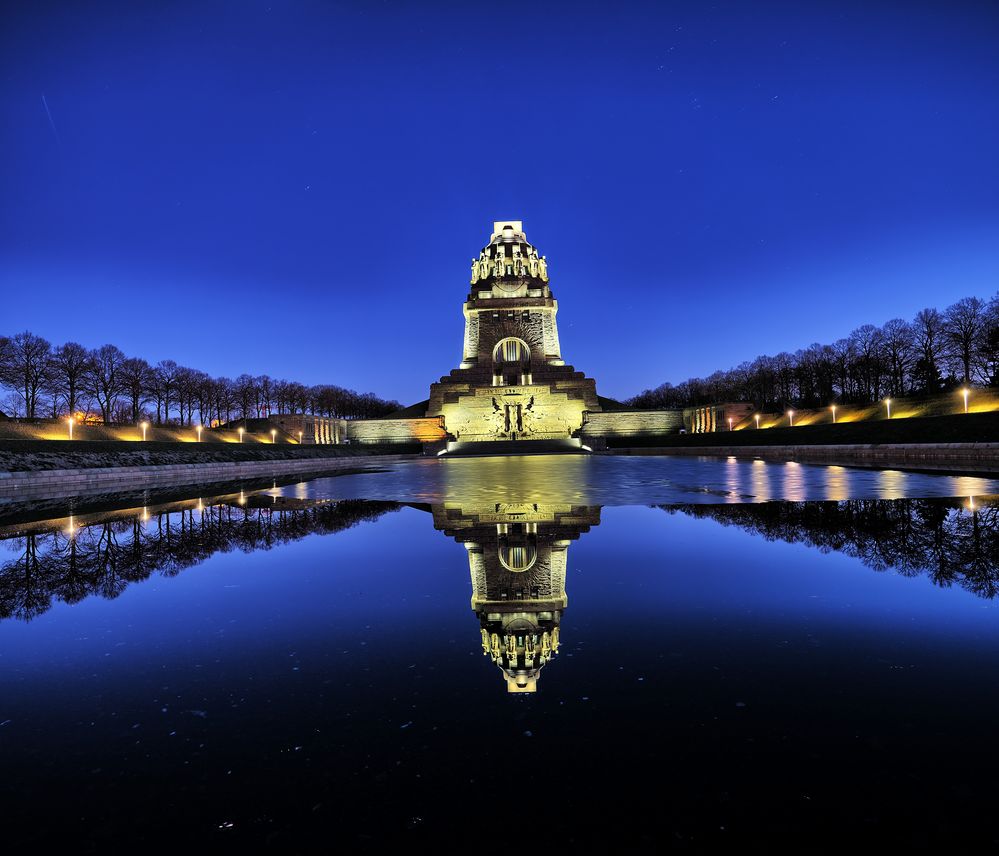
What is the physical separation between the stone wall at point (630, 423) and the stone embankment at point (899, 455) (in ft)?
102

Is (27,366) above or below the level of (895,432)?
above

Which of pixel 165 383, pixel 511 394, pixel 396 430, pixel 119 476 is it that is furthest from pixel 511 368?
pixel 119 476

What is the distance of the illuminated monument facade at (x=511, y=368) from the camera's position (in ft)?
217

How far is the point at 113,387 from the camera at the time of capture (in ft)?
196

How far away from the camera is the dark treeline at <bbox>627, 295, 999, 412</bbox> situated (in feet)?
185

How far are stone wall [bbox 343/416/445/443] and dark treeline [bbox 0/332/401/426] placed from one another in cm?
1699

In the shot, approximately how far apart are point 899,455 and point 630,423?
142 feet

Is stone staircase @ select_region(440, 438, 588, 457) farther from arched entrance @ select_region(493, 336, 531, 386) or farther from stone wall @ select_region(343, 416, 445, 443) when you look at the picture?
arched entrance @ select_region(493, 336, 531, 386)

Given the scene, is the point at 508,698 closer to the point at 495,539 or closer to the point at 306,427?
the point at 495,539

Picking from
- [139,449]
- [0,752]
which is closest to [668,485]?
[0,752]

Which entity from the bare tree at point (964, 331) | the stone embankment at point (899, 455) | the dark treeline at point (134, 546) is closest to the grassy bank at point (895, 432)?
the stone embankment at point (899, 455)

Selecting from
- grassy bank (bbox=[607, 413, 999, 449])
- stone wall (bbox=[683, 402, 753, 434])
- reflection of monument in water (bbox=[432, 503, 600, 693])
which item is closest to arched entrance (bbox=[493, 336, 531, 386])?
stone wall (bbox=[683, 402, 753, 434])

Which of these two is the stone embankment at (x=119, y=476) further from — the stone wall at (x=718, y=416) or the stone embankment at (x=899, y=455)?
the stone wall at (x=718, y=416)

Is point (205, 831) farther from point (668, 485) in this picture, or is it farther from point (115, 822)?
point (668, 485)
